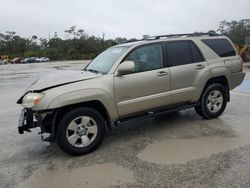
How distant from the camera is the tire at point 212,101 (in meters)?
5.89

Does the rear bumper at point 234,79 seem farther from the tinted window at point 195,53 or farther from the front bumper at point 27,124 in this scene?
the front bumper at point 27,124

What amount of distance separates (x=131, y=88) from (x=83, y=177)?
1746 millimetres

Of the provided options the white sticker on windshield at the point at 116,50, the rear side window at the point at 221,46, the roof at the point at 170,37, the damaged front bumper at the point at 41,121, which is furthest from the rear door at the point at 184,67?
the damaged front bumper at the point at 41,121

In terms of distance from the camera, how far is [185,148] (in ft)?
15.0

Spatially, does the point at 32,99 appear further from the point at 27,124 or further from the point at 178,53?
the point at 178,53

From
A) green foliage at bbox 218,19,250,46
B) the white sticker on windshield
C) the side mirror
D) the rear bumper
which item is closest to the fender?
the side mirror

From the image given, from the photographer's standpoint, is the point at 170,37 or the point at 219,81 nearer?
the point at 170,37

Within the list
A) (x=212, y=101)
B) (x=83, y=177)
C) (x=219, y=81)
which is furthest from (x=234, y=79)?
(x=83, y=177)

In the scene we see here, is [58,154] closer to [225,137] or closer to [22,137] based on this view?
[22,137]

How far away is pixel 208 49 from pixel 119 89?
7.77ft

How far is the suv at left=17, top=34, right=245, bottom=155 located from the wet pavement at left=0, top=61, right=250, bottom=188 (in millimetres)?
385

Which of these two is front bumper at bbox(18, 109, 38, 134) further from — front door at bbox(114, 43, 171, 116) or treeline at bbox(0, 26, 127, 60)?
treeline at bbox(0, 26, 127, 60)

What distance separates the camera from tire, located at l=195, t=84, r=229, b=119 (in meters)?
5.89

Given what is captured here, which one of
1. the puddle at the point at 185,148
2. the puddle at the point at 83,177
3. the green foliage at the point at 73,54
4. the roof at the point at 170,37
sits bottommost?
the puddle at the point at 83,177
